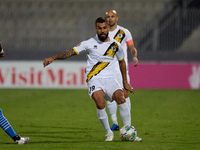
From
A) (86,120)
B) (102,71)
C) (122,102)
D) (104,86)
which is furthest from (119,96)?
(86,120)

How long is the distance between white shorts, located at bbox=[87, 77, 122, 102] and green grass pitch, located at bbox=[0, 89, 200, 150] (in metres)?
0.75

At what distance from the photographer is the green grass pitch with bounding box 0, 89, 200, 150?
580 centimetres

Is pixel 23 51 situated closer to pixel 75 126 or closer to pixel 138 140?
pixel 75 126

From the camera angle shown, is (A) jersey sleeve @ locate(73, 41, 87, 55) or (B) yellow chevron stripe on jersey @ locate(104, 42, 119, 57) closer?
(A) jersey sleeve @ locate(73, 41, 87, 55)

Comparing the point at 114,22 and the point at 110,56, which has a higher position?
the point at 114,22

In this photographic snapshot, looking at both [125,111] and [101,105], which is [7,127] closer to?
[101,105]

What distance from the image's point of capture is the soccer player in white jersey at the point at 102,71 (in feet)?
19.8

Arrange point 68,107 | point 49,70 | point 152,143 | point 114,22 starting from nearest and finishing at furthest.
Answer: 1. point 152,143
2. point 114,22
3. point 68,107
4. point 49,70

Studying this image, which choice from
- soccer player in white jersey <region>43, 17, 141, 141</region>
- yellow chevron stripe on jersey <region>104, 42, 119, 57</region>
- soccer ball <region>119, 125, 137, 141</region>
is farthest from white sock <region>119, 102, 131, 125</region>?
yellow chevron stripe on jersey <region>104, 42, 119, 57</region>

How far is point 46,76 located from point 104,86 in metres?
9.65

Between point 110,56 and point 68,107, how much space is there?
199 inches

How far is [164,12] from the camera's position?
17328mm

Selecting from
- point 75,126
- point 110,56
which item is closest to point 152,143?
point 110,56

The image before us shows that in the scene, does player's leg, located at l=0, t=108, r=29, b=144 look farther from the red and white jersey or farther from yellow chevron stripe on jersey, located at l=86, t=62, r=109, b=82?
the red and white jersey
